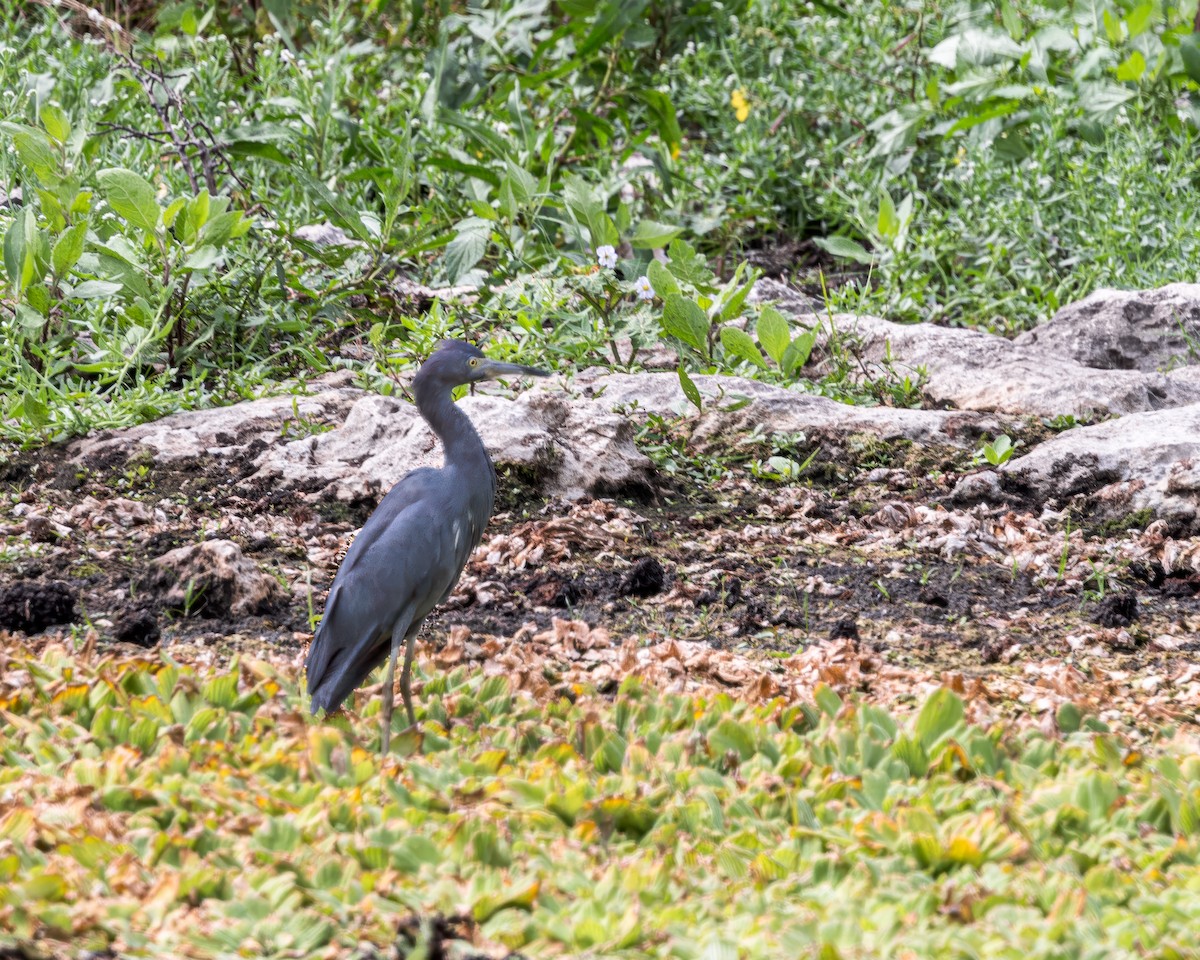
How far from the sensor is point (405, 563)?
3174 millimetres

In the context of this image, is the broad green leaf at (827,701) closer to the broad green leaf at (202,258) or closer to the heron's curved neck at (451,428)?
the heron's curved neck at (451,428)

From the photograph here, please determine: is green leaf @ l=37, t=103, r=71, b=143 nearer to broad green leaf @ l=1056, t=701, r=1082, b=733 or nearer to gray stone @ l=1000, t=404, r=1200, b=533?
gray stone @ l=1000, t=404, r=1200, b=533

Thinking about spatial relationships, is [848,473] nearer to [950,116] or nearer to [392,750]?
[392,750]

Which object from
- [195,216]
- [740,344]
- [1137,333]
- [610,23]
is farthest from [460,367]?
[610,23]

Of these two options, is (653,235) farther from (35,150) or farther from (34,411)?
(34,411)

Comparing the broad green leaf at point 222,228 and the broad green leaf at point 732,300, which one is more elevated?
the broad green leaf at point 222,228

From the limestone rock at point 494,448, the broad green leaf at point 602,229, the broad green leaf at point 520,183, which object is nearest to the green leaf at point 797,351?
the limestone rock at point 494,448

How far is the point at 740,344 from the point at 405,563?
2.44 metres

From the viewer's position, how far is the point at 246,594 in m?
3.79

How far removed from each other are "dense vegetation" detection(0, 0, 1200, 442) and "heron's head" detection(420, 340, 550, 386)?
5.16ft

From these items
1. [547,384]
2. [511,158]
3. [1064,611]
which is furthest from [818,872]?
[511,158]

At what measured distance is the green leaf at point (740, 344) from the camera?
5234 mm

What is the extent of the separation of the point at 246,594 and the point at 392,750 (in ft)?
3.29

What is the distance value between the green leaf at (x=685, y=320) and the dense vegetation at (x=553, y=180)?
1 centimetres
